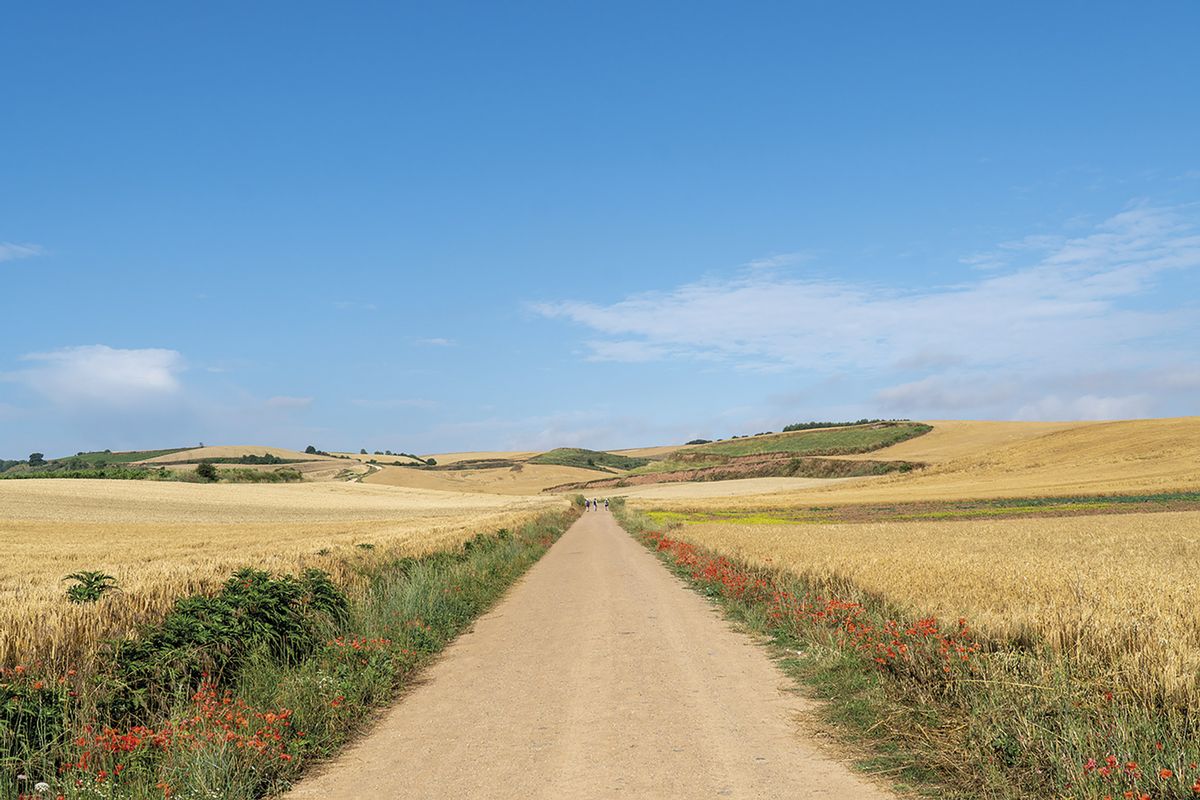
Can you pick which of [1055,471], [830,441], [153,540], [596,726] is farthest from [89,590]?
[830,441]

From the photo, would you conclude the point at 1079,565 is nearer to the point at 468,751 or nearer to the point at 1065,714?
the point at 1065,714

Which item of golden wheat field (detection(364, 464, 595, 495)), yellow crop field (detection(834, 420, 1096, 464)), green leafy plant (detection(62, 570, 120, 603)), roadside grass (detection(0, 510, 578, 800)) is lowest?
golden wheat field (detection(364, 464, 595, 495))

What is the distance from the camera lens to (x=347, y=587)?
604 inches

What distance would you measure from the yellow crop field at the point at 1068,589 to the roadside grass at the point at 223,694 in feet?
24.0

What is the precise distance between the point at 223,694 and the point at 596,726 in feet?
14.3

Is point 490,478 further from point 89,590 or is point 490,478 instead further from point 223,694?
point 223,694

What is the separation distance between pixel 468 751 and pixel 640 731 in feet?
5.64

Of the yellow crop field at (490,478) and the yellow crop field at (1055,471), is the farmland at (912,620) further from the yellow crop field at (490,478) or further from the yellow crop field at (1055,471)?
the yellow crop field at (490,478)

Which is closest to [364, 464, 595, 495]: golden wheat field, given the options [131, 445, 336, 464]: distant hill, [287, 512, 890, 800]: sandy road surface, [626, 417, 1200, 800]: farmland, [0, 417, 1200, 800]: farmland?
[131, 445, 336, 464]: distant hill

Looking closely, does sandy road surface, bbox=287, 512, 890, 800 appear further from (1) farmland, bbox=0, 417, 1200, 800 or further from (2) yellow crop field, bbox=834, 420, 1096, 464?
(2) yellow crop field, bbox=834, 420, 1096, 464

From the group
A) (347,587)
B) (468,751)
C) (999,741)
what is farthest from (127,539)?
(999,741)

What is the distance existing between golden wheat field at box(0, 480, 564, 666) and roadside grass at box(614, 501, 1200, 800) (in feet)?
27.5

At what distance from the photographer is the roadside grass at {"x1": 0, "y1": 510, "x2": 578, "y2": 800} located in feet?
21.4

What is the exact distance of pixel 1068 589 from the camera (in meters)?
11.9
